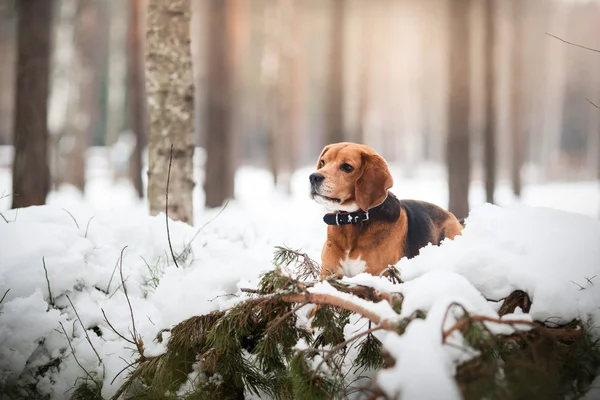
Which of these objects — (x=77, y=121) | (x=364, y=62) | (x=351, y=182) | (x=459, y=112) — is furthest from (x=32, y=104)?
(x=364, y=62)

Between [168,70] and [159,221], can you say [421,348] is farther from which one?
[168,70]

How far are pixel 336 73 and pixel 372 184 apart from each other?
987 centimetres

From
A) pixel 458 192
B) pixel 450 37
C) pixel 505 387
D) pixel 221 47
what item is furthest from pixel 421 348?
pixel 221 47

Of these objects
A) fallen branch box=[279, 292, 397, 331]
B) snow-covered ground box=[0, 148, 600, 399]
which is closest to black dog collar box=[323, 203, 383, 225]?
snow-covered ground box=[0, 148, 600, 399]

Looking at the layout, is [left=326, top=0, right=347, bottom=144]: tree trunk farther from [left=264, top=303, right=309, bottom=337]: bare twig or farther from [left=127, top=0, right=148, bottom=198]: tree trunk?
[left=264, top=303, right=309, bottom=337]: bare twig

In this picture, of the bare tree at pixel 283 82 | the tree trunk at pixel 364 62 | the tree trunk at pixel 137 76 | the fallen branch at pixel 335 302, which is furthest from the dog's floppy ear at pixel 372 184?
the bare tree at pixel 283 82

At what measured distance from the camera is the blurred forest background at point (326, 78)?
8.80 metres

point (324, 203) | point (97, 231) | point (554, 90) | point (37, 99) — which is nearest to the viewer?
point (324, 203)

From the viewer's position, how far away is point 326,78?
1427 centimetres

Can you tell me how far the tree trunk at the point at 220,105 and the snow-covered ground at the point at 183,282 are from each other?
6883 mm

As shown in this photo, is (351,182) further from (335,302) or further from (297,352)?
(297,352)

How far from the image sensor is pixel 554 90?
34.6 m

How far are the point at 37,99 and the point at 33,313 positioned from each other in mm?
6047

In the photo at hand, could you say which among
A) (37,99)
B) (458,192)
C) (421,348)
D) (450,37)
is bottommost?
(458,192)
